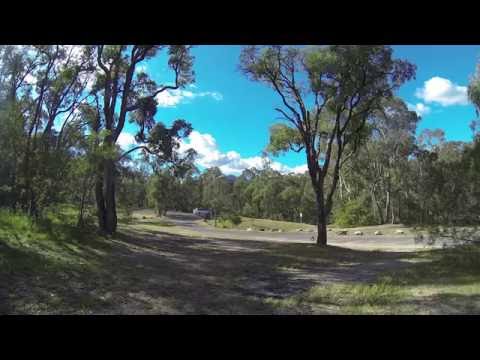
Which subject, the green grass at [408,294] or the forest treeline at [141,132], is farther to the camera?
the forest treeline at [141,132]

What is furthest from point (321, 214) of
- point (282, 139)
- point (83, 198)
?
point (83, 198)

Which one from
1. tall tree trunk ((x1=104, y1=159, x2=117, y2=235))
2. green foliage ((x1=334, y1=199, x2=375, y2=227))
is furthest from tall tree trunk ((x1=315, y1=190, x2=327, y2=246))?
green foliage ((x1=334, y1=199, x2=375, y2=227))

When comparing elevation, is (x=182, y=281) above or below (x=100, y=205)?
below

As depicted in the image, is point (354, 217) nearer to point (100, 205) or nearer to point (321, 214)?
point (321, 214)

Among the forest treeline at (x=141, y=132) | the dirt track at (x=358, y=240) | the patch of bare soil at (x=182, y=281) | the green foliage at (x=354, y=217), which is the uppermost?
the forest treeline at (x=141, y=132)

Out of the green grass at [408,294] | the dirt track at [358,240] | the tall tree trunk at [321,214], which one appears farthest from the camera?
the dirt track at [358,240]

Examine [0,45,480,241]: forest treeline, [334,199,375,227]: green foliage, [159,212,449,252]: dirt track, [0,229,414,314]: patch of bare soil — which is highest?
[0,45,480,241]: forest treeline

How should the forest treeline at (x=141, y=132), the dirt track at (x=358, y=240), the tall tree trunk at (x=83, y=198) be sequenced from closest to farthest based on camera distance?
1. the forest treeline at (x=141, y=132)
2. the tall tree trunk at (x=83, y=198)
3. the dirt track at (x=358, y=240)

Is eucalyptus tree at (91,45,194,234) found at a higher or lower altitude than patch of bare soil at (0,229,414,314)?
higher

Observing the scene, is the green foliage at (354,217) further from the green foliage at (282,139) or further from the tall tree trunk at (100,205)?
the tall tree trunk at (100,205)

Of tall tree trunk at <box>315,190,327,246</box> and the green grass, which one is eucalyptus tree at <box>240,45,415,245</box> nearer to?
tall tree trunk at <box>315,190,327,246</box>

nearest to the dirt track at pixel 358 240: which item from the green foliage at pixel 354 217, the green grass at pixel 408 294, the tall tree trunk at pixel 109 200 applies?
the green grass at pixel 408 294
